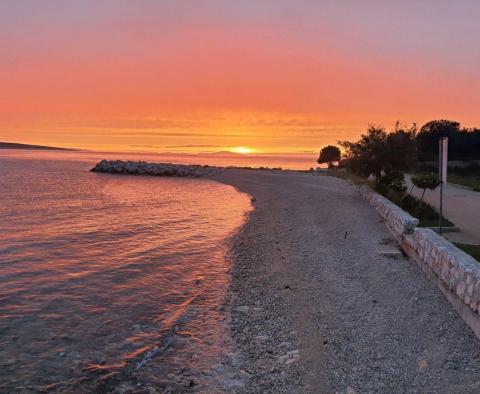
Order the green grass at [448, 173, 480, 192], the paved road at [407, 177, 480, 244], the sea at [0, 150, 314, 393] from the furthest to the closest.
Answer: the green grass at [448, 173, 480, 192], the paved road at [407, 177, 480, 244], the sea at [0, 150, 314, 393]

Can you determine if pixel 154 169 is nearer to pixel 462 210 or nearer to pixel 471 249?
pixel 462 210

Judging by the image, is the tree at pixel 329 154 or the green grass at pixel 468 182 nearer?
the green grass at pixel 468 182

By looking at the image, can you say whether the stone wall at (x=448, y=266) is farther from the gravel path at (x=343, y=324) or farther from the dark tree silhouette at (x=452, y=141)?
the dark tree silhouette at (x=452, y=141)

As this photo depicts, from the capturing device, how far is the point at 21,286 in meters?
10.8

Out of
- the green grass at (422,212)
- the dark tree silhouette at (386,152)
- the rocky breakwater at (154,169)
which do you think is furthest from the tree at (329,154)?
the green grass at (422,212)

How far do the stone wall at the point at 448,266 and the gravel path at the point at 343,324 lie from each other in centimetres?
22

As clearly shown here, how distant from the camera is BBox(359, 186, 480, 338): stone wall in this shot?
7.46 m

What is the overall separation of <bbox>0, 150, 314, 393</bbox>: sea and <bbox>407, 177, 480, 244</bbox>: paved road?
25.0 ft

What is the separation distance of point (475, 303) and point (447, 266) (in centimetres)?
174

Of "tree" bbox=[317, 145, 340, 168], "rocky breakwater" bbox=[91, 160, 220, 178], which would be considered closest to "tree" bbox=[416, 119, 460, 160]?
"tree" bbox=[317, 145, 340, 168]

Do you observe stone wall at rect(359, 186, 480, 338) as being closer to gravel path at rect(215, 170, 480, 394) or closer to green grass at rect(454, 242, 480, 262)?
gravel path at rect(215, 170, 480, 394)

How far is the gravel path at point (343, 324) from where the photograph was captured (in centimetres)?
634

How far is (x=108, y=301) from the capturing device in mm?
10008

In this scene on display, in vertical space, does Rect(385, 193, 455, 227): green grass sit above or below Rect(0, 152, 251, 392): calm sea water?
above
